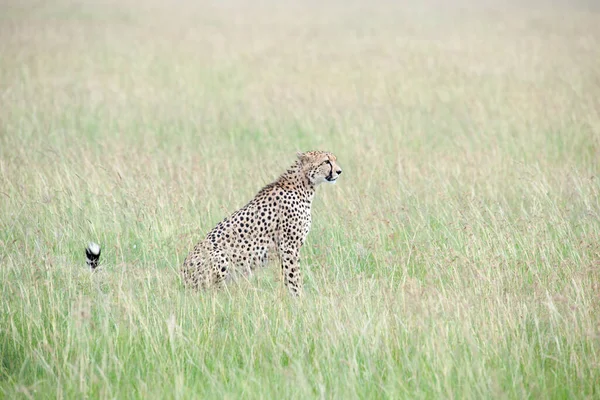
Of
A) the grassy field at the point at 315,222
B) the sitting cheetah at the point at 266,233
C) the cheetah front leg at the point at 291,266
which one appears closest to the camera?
the grassy field at the point at 315,222

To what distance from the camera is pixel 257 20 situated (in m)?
24.4

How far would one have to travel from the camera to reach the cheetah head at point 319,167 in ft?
18.0

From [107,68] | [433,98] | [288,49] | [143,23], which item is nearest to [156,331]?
[433,98]

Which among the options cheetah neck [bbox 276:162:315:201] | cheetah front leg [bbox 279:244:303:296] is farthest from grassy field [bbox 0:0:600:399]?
cheetah neck [bbox 276:162:315:201]

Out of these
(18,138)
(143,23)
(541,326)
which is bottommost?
(541,326)

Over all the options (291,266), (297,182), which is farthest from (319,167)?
(291,266)

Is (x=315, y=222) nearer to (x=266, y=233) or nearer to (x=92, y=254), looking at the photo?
(x=266, y=233)

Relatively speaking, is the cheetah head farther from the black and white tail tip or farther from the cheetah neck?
the black and white tail tip

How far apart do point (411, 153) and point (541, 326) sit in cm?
454

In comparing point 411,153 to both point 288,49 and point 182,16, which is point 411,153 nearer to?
point 288,49

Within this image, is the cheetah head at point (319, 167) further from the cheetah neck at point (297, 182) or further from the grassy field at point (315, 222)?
the grassy field at point (315, 222)

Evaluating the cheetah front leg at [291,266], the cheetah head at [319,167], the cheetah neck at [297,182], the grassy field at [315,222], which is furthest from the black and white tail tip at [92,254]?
the cheetah head at [319,167]

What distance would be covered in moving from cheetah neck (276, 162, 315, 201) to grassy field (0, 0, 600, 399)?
0.41 meters

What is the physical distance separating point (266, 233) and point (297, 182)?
1.51 feet
